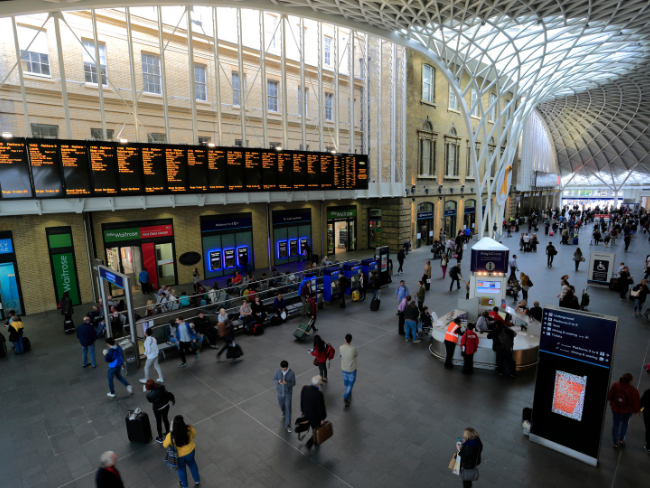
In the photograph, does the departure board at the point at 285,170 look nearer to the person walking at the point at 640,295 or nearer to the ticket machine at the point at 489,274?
the ticket machine at the point at 489,274

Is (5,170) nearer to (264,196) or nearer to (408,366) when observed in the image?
(264,196)

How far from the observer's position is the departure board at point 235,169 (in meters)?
16.5

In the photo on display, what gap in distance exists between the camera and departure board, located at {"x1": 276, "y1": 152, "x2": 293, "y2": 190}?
1836 centimetres

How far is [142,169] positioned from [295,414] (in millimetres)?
11266

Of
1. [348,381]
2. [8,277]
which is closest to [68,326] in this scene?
[8,277]

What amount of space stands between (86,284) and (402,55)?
25192mm

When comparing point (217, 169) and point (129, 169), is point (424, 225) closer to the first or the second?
point (217, 169)

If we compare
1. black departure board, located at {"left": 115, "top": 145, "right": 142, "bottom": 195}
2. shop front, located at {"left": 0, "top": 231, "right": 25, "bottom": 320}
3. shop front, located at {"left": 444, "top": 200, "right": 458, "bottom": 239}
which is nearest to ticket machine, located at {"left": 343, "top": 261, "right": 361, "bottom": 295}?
black departure board, located at {"left": 115, "top": 145, "right": 142, "bottom": 195}

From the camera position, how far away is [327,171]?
2058 centimetres

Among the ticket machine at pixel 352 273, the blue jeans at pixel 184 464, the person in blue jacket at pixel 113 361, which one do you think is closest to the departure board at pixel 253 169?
the ticket machine at pixel 352 273

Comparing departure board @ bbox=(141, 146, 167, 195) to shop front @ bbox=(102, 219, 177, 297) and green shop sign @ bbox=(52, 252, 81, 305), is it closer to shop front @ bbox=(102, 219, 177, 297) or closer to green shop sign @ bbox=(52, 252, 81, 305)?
shop front @ bbox=(102, 219, 177, 297)

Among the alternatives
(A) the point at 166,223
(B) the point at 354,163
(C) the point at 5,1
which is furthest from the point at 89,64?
(B) the point at 354,163

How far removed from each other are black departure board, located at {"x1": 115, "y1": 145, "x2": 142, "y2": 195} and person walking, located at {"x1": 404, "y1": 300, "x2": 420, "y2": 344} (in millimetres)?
11113

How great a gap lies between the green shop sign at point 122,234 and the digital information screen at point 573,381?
1746 cm
